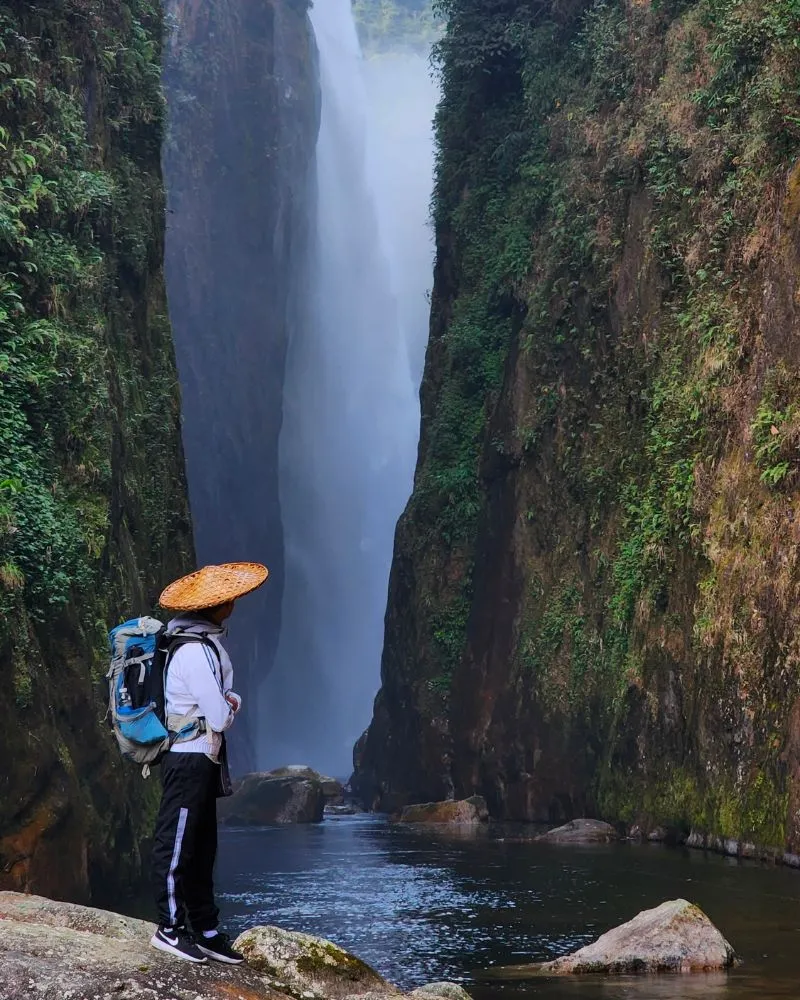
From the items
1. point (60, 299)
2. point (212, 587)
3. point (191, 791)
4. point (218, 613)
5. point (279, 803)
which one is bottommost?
point (279, 803)

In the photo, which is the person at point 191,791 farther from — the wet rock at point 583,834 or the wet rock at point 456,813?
the wet rock at point 456,813

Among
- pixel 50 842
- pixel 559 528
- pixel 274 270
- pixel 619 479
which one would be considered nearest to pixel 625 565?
pixel 619 479

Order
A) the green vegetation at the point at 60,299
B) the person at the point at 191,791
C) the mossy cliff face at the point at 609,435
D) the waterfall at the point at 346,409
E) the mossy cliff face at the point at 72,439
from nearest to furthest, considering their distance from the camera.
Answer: the person at the point at 191,791, the mossy cliff face at the point at 72,439, the green vegetation at the point at 60,299, the mossy cliff face at the point at 609,435, the waterfall at the point at 346,409

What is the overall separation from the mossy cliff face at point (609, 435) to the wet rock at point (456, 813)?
86 cm

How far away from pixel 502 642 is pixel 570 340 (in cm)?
659

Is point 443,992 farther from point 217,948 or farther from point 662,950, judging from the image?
point 662,950

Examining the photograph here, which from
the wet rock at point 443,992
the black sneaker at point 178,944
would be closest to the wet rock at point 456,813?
the wet rock at point 443,992

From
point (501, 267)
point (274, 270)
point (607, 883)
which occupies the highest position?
point (274, 270)

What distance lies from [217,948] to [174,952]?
0.30 meters

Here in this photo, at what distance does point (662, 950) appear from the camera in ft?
26.8

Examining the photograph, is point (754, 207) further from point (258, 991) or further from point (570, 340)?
point (258, 991)

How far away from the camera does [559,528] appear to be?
24266 mm

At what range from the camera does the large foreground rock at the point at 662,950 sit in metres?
8.02

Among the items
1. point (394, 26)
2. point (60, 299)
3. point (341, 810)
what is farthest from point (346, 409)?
point (60, 299)
